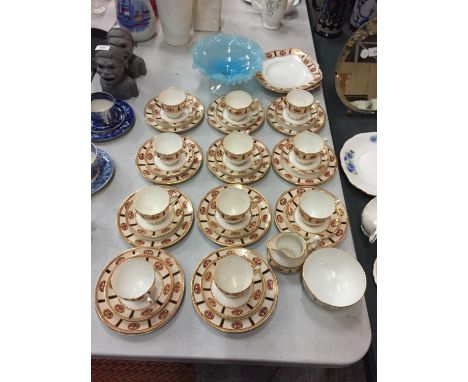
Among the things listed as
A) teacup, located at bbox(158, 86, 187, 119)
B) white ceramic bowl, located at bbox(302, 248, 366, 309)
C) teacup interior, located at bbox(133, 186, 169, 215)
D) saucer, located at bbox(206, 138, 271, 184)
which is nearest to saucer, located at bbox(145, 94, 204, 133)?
teacup, located at bbox(158, 86, 187, 119)

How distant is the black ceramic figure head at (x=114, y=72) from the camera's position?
1012mm

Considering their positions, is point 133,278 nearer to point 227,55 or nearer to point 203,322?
point 203,322

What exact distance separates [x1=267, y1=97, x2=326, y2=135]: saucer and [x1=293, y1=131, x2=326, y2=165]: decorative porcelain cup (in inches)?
2.4

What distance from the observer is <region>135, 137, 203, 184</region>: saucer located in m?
0.90

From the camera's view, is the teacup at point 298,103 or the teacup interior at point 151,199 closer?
the teacup interior at point 151,199

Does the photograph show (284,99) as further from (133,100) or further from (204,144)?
(133,100)

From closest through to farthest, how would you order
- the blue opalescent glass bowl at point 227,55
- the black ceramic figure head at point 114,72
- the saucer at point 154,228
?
the saucer at point 154,228 → the black ceramic figure head at point 114,72 → the blue opalescent glass bowl at point 227,55

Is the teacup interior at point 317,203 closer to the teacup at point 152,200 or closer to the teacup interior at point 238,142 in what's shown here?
the teacup interior at point 238,142

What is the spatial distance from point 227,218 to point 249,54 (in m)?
0.67

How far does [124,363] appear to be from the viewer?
739mm

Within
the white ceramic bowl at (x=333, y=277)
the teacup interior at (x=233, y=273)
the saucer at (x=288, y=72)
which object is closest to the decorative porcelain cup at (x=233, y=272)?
the teacup interior at (x=233, y=273)

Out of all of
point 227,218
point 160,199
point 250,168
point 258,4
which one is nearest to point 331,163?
point 250,168

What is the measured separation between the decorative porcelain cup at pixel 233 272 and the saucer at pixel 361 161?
16.5 inches

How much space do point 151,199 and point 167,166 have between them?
114mm
